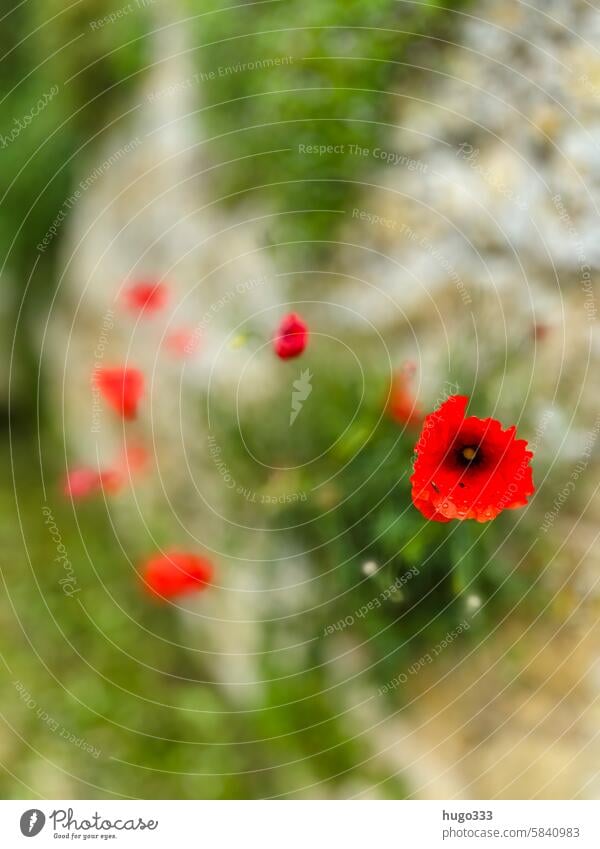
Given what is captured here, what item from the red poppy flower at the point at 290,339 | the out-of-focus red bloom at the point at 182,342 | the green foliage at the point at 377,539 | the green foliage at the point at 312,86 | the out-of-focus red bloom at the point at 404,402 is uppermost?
the green foliage at the point at 312,86

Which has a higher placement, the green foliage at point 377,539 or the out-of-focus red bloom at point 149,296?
the out-of-focus red bloom at point 149,296

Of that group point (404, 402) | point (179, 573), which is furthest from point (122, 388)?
point (404, 402)

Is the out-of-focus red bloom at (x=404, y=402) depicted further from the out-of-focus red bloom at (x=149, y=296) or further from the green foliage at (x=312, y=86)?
the out-of-focus red bloom at (x=149, y=296)

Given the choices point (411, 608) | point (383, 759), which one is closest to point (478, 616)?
point (411, 608)

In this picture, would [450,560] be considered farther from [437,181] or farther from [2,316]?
[2,316]

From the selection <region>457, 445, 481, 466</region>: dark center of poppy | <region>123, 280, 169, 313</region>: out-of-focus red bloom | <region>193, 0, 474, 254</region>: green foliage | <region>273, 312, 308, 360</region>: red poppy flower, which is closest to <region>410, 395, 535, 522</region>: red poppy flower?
<region>457, 445, 481, 466</region>: dark center of poppy
